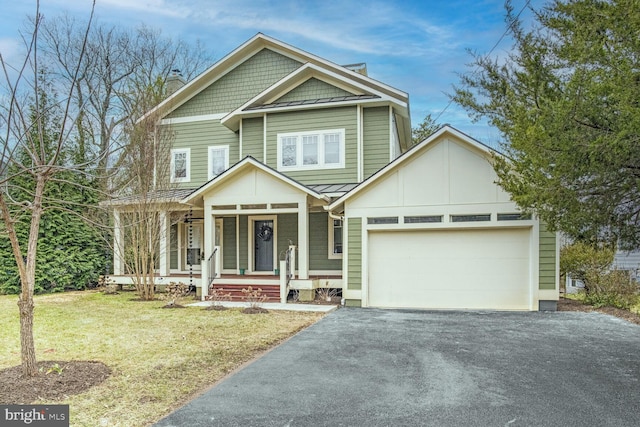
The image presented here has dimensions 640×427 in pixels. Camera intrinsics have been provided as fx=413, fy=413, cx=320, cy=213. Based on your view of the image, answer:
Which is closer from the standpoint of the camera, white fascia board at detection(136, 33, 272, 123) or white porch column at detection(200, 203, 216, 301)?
white porch column at detection(200, 203, 216, 301)

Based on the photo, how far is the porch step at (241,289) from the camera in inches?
467

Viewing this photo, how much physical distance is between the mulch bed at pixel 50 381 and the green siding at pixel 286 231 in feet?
29.7

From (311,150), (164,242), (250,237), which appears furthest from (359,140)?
(164,242)

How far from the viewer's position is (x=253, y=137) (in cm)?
1473

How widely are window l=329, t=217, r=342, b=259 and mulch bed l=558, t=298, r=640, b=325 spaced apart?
650cm

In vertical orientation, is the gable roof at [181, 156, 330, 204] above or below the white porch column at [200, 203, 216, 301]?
above

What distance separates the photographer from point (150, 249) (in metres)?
12.7

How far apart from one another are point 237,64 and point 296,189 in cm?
670

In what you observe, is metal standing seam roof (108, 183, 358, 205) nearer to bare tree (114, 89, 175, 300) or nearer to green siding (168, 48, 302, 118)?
bare tree (114, 89, 175, 300)

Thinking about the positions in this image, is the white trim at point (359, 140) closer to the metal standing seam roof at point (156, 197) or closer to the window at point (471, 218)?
the window at point (471, 218)

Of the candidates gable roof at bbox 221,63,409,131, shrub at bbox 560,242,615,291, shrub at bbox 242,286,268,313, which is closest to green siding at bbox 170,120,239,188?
gable roof at bbox 221,63,409,131

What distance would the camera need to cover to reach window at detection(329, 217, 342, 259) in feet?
45.2

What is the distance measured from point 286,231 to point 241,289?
292 centimetres

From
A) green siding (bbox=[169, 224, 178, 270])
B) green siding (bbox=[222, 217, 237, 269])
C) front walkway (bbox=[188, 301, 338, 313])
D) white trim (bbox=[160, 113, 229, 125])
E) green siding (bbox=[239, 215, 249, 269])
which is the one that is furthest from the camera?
A: green siding (bbox=[169, 224, 178, 270])
